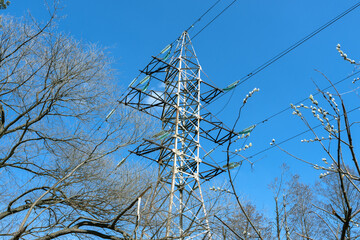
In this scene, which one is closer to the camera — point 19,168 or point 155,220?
point 155,220

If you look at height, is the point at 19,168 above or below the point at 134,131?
below

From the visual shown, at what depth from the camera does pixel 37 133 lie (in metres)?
8.75

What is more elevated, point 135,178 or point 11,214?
point 135,178

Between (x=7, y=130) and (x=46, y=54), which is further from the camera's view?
(x=7, y=130)

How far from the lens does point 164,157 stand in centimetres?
855

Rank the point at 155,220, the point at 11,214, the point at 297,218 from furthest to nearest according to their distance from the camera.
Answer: the point at 297,218, the point at 11,214, the point at 155,220

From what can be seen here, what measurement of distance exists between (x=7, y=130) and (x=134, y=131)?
3.30 meters

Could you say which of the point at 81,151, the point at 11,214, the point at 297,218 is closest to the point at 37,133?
the point at 81,151

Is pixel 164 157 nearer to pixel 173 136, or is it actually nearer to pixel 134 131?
pixel 173 136

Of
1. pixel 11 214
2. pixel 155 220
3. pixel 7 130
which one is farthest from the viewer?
pixel 7 130

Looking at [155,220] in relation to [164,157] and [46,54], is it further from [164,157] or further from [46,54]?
[46,54]

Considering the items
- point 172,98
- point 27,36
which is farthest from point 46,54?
point 172,98

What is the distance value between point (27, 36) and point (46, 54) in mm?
577

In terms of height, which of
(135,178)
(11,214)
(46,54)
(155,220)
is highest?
(46,54)
